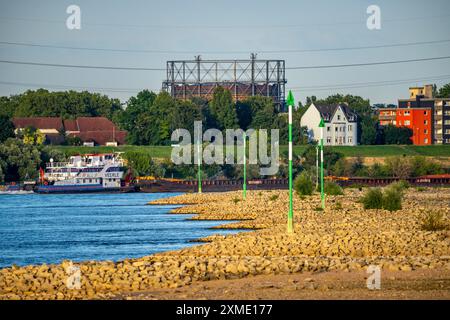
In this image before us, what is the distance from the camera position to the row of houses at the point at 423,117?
527ft

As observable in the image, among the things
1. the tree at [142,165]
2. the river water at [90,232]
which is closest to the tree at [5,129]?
the tree at [142,165]

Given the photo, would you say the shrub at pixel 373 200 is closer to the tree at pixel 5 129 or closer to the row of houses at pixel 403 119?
the tree at pixel 5 129

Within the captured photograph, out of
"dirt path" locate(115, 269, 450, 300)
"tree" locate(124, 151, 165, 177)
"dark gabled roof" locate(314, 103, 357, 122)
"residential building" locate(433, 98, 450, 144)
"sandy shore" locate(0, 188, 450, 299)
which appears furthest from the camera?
"residential building" locate(433, 98, 450, 144)

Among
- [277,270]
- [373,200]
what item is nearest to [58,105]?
[373,200]

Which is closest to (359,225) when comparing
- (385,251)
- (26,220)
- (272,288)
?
(385,251)

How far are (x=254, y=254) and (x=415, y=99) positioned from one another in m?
141

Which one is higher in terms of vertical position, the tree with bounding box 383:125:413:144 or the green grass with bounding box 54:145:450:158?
the tree with bounding box 383:125:413:144

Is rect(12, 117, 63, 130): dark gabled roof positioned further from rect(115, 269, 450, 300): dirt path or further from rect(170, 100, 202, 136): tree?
rect(115, 269, 450, 300): dirt path

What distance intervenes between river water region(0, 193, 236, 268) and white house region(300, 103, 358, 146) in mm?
75605

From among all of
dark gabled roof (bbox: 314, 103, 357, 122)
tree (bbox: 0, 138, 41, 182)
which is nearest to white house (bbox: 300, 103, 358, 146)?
dark gabled roof (bbox: 314, 103, 357, 122)

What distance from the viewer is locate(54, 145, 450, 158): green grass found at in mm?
123812

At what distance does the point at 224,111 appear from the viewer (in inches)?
5512
